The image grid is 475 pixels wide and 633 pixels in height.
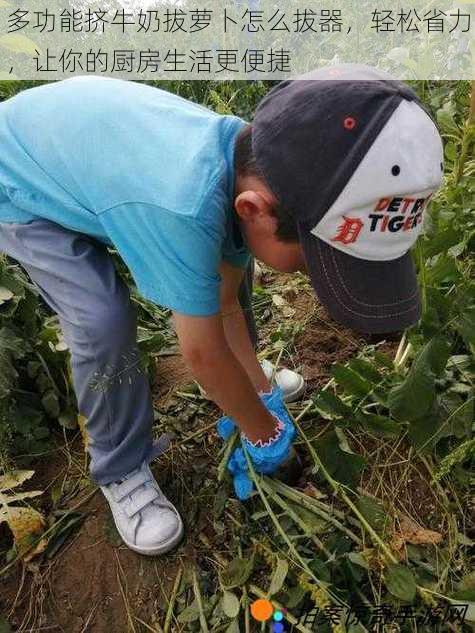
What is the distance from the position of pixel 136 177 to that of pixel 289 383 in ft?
2.46

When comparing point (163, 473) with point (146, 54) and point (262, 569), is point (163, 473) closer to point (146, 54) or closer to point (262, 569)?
point (262, 569)

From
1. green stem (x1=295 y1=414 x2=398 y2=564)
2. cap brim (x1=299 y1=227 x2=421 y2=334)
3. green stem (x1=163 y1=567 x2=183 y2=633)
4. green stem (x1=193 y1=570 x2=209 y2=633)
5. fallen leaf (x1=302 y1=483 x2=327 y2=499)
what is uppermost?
cap brim (x1=299 y1=227 x2=421 y2=334)

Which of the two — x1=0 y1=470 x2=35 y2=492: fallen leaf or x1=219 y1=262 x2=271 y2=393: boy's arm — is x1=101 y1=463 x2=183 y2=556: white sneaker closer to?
x1=0 y1=470 x2=35 y2=492: fallen leaf

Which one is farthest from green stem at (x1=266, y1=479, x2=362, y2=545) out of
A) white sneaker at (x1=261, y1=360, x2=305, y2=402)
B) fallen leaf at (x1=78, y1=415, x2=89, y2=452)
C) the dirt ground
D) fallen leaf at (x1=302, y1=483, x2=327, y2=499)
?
fallen leaf at (x1=78, y1=415, x2=89, y2=452)

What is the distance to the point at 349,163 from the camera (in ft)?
2.72

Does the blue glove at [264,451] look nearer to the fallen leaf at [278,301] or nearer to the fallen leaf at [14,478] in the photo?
the fallen leaf at [14,478]

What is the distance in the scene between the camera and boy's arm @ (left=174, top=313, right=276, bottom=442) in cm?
101

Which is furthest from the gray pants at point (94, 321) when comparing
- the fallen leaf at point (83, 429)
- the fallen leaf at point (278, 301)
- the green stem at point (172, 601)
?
the fallen leaf at point (278, 301)

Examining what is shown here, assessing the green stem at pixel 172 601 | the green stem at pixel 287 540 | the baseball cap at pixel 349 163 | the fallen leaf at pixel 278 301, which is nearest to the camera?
the baseball cap at pixel 349 163

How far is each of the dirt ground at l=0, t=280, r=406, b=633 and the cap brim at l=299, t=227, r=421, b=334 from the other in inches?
24.6

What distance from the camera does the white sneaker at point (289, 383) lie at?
61.1 inches

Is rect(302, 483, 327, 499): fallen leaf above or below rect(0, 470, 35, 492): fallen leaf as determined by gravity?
above

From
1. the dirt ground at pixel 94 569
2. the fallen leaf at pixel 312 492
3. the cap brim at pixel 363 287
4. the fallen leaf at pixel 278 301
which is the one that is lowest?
the dirt ground at pixel 94 569

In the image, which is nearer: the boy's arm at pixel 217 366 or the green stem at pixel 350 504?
the boy's arm at pixel 217 366
